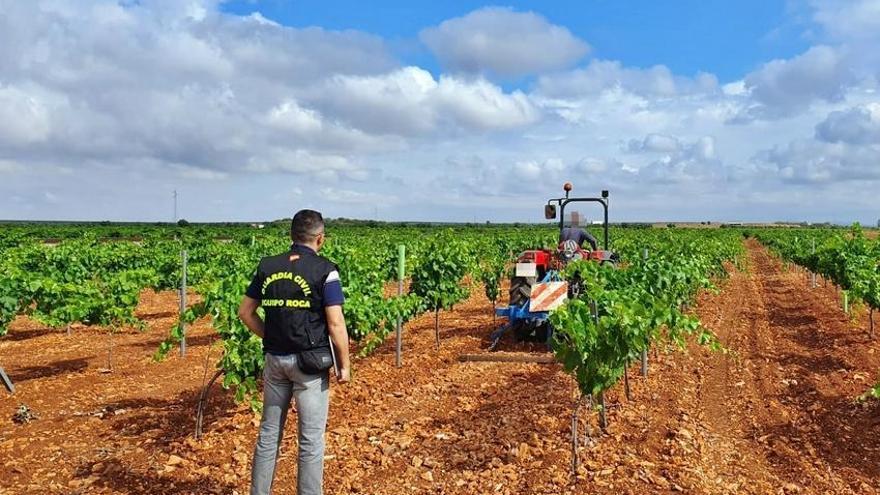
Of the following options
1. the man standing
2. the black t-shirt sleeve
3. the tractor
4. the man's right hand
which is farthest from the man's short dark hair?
the tractor

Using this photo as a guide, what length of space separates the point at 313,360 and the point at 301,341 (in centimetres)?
15

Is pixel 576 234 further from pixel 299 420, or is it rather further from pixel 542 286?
pixel 299 420

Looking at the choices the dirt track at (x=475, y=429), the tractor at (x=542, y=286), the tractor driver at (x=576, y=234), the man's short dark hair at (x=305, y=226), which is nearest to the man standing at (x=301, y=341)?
the man's short dark hair at (x=305, y=226)

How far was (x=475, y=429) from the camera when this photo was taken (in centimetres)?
635

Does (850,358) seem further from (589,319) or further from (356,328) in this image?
(356,328)

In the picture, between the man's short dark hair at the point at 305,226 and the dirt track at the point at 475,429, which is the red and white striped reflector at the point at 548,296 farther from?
the man's short dark hair at the point at 305,226

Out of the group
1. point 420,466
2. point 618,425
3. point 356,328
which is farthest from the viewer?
point 356,328

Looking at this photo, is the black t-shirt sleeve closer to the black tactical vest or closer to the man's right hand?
the black tactical vest

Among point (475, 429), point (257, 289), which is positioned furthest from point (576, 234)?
point (257, 289)

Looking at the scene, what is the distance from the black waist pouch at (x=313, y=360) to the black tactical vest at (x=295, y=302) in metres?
0.03

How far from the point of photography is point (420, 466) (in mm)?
5430

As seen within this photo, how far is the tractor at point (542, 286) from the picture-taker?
9430mm

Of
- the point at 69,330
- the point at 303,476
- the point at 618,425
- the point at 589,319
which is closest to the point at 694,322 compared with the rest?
the point at 589,319

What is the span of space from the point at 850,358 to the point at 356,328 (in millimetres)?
8025
